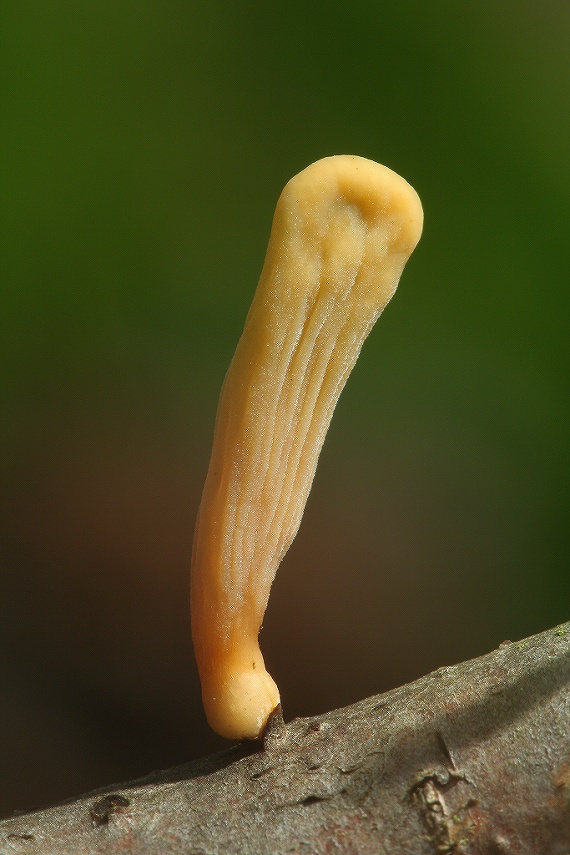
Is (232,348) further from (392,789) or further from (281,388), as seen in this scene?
(392,789)

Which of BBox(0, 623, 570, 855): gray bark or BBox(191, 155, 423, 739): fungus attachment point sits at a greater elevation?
BBox(191, 155, 423, 739): fungus attachment point

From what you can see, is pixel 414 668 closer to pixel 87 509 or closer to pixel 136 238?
pixel 87 509

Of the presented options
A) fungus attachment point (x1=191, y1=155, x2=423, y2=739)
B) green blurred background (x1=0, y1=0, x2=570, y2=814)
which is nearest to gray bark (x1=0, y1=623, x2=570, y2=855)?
fungus attachment point (x1=191, y1=155, x2=423, y2=739)

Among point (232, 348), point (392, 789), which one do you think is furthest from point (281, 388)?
point (232, 348)

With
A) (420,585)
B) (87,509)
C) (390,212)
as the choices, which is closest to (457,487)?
(420,585)

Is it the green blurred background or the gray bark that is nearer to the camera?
the gray bark

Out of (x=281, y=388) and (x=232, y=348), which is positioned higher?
(x=232, y=348)

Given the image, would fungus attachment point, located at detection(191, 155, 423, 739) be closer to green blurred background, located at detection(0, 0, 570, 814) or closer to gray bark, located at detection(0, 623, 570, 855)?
gray bark, located at detection(0, 623, 570, 855)

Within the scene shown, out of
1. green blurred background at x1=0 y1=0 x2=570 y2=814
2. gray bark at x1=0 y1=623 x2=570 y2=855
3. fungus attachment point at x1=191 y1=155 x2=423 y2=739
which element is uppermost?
green blurred background at x1=0 y1=0 x2=570 y2=814

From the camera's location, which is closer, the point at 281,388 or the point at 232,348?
the point at 281,388
